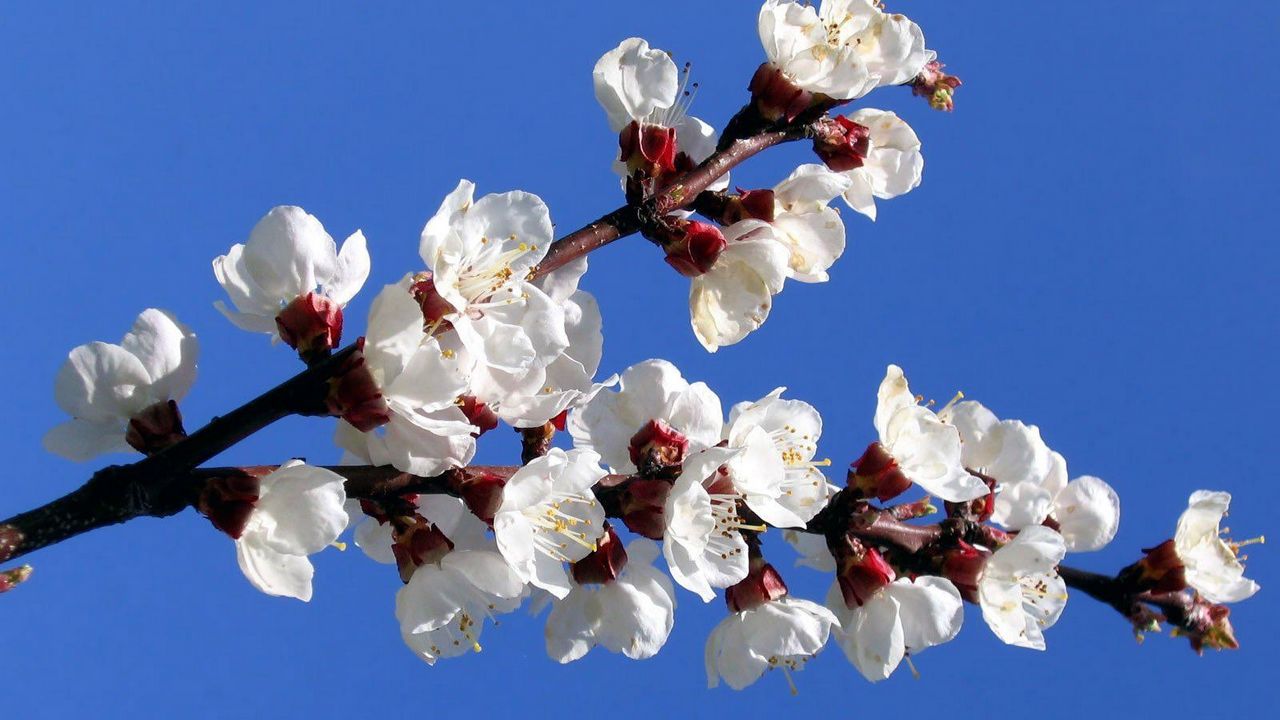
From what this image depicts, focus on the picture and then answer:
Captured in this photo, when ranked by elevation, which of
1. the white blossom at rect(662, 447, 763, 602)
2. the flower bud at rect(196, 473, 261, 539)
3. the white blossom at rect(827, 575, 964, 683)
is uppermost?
the flower bud at rect(196, 473, 261, 539)

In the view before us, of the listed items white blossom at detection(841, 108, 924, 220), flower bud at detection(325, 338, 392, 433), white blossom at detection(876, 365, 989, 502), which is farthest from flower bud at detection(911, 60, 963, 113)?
flower bud at detection(325, 338, 392, 433)

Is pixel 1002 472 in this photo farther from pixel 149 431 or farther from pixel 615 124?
pixel 149 431

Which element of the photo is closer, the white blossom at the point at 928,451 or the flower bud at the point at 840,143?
the white blossom at the point at 928,451

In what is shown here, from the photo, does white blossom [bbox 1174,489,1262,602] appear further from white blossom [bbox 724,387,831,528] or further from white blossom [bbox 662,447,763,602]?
white blossom [bbox 662,447,763,602]

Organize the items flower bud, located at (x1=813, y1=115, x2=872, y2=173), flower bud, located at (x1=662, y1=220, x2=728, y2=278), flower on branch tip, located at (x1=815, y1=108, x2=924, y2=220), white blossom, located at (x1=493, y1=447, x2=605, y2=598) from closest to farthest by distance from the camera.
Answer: white blossom, located at (x1=493, y1=447, x2=605, y2=598) < flower bud, located at (x1=662, y1=220, x2=728, y2=278) < flower bud, located at (x1=813, y1=115, x2=872, y2=173) < flower on branch tip, located at (x1=815, y1=108, x2=924, y2=220)

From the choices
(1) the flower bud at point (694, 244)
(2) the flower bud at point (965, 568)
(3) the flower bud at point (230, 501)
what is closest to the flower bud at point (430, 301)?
(3) the flower bud at point (230, 501)

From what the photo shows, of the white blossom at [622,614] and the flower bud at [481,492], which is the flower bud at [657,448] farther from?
the flower bud at [481,492]

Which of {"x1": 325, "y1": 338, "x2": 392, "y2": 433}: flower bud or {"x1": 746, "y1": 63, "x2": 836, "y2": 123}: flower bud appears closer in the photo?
{"x1": 325, "y1": 338, "x2": 392, "y2": 433}: flower bud
